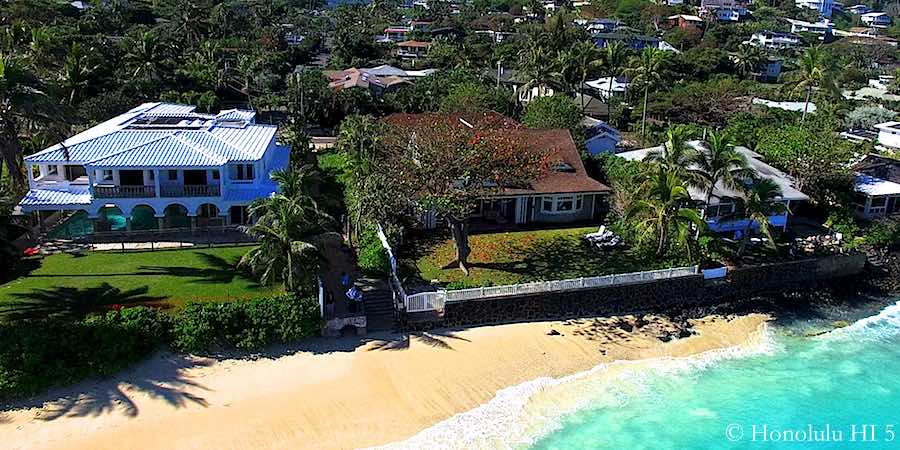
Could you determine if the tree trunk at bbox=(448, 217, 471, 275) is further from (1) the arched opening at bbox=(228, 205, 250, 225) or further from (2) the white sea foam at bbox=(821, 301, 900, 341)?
(2) the white sea foam at bbox=(821, 301, 900, 341)

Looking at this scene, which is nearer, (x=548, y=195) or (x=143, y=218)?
(x=143, y=218)

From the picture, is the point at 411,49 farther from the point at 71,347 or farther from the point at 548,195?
the point at 71,347

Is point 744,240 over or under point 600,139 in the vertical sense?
under

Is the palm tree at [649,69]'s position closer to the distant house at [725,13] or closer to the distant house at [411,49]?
the distant house at [411,49]

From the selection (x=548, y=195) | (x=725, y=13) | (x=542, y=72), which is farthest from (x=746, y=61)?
(x=725, y=13)

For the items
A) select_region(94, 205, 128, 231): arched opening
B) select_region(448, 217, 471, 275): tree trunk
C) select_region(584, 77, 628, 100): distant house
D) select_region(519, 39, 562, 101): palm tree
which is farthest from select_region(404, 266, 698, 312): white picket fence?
select_region(584, 77, 628, 100): distant house

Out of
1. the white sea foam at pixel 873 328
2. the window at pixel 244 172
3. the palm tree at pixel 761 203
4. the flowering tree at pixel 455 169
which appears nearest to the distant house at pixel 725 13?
the palm tree at pixel 761 203
